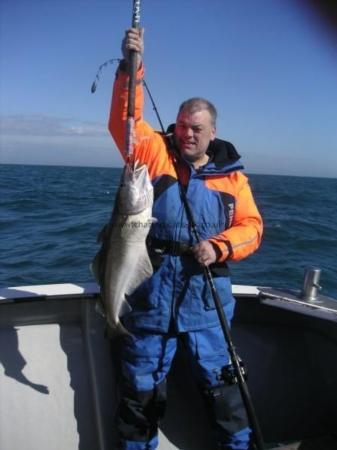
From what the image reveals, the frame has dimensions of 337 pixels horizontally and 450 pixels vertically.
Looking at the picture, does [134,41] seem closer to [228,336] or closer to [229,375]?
[228,336]

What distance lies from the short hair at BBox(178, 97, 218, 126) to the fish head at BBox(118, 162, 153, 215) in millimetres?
688

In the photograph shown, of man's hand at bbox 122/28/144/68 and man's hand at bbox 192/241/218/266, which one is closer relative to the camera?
man's hand at bbox 122/28/144/68

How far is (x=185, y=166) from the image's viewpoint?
3395 millimetres

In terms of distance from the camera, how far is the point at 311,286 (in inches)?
159

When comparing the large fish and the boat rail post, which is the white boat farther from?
the large fish

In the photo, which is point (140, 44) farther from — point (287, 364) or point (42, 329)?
point (287, 364)

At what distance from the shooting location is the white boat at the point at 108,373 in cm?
379

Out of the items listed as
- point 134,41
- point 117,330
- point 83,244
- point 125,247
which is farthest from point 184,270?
point 83,244

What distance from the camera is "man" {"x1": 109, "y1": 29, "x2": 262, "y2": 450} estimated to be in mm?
3275

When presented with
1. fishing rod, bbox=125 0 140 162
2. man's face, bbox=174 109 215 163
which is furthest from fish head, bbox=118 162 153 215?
man's face, bbox=174 109 215 163

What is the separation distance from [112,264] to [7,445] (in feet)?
5.95

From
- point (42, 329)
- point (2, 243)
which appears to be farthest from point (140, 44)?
point (2, 243)

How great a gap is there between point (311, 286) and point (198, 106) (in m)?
1.89

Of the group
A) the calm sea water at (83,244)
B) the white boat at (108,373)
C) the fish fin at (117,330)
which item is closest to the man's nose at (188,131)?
the fish fin at (117,330)
